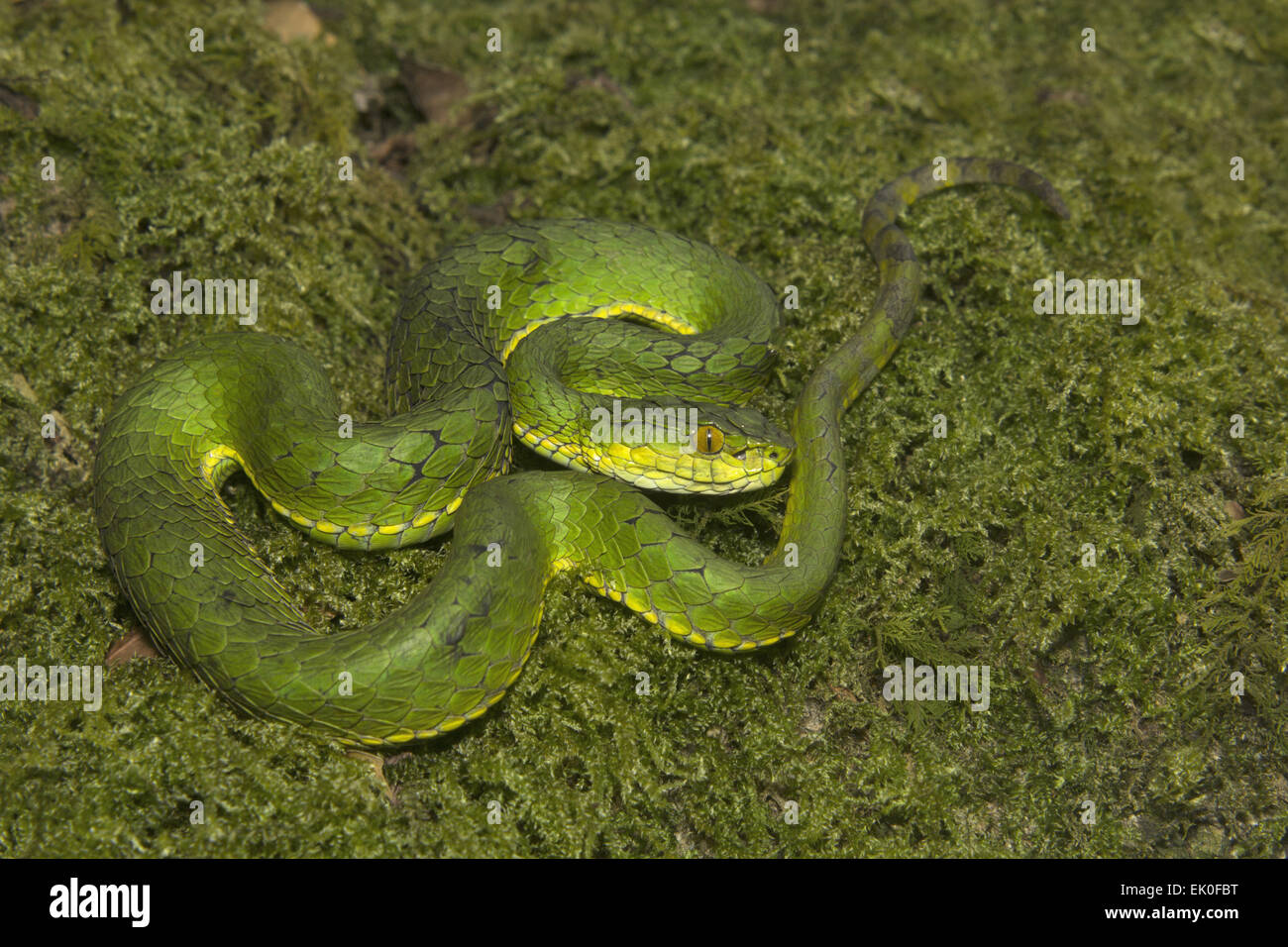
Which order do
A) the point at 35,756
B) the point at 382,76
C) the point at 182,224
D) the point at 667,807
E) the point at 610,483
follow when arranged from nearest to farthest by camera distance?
the point at 35,756 → the point at 667,807 → the point at 610,483 → the point at 182,224 → the point at 382,76

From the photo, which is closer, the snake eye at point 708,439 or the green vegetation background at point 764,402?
the green vegetation background at point 764,402

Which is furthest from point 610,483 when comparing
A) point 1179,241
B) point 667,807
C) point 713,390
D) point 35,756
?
point 1179,241

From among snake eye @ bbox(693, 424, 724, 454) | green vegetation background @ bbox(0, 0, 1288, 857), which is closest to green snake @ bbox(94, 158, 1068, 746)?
snake eye @ bbox(693, 424, 724, 454)

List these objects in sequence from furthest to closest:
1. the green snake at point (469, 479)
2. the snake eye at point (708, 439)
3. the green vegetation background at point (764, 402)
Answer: the snake eye at point (708, 439), the green vegetation background at point (764, 402), the green snake at point (469, 479)

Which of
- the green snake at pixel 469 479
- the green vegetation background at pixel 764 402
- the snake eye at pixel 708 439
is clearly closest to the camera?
the green snake at pixel 469 479

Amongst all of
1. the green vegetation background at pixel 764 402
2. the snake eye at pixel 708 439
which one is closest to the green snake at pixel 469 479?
the snake eye at pixel 708 439

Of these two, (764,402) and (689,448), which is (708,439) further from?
(764,402)

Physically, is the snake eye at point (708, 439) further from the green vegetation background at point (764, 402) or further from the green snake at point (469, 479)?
the green vegetation background at point (764, 402)

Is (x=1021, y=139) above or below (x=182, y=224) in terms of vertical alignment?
above

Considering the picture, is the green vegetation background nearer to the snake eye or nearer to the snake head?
the snake head
